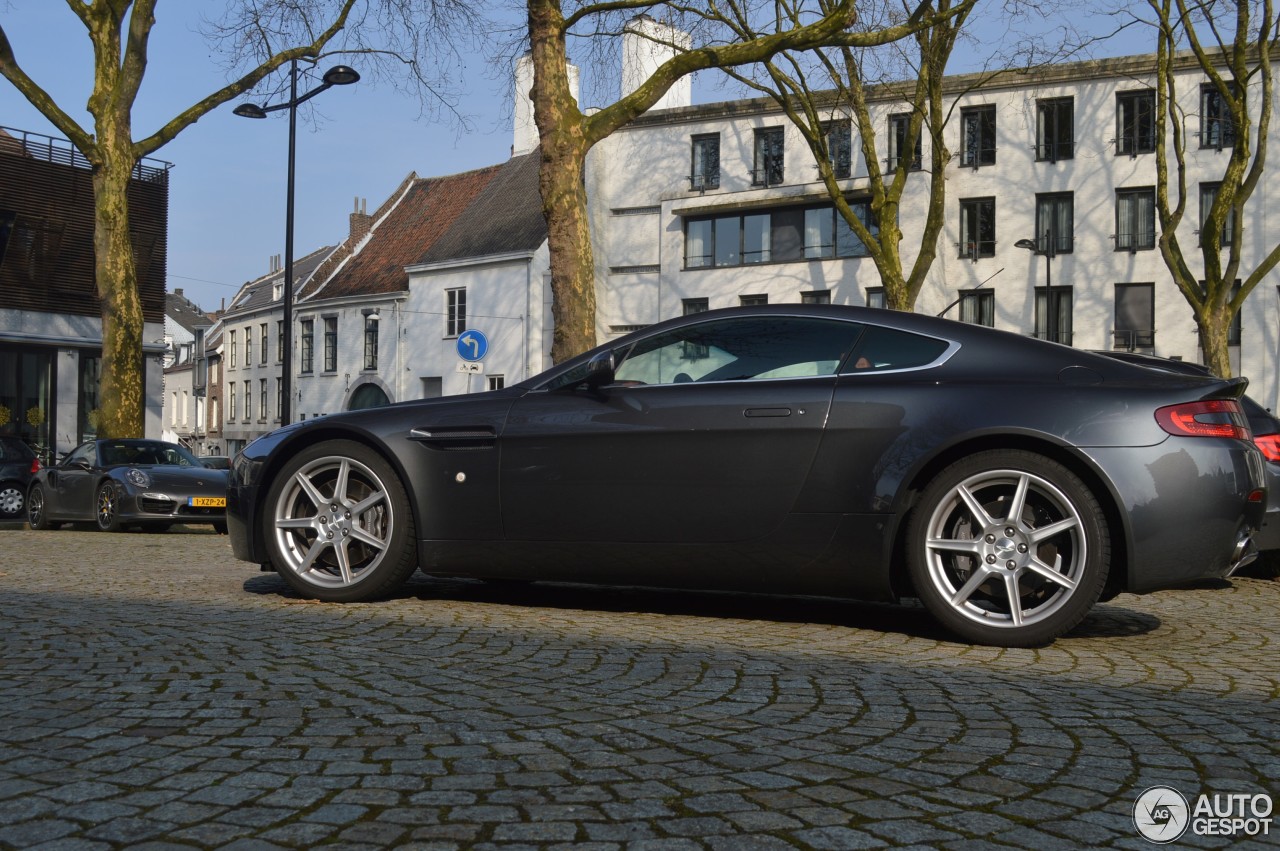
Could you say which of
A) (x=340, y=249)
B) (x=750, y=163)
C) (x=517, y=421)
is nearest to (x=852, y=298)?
(x=750, y=163)

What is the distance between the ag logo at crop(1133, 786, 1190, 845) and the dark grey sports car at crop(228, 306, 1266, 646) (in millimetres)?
2275

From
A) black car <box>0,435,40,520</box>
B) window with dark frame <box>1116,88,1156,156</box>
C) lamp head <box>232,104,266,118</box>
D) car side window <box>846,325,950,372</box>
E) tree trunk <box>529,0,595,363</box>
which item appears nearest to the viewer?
car side window <box>846,325,950,372</box>

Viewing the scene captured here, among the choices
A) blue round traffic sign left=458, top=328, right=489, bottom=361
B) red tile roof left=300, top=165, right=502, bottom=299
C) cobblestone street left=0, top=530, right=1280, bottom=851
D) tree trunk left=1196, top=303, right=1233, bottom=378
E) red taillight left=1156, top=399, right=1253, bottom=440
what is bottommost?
cobblestone street left=0, top=530, right=1280, bottom=851

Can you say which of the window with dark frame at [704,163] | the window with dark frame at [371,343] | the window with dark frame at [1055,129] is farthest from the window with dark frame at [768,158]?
the window with dark frame at [371,343]

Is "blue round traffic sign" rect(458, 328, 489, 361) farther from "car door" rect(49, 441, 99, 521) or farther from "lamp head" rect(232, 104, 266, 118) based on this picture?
"lamp head" rect(232, 104, 266, 118)

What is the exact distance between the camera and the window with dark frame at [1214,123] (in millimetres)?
39094

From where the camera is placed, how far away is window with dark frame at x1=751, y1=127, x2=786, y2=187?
46.3m

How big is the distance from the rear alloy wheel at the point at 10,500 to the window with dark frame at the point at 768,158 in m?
31.1

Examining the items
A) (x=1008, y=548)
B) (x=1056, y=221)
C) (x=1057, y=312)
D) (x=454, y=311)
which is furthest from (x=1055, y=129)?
(x=1008, y=548)

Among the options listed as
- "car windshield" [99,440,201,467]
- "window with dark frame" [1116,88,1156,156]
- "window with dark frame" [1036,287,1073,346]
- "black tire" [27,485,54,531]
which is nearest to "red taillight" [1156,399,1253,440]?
"car windshield" [99,440,201,467]

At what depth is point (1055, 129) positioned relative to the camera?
4191 cm

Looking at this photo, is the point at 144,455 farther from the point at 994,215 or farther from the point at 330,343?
the point at 330,343

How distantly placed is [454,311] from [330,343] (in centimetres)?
A: 702

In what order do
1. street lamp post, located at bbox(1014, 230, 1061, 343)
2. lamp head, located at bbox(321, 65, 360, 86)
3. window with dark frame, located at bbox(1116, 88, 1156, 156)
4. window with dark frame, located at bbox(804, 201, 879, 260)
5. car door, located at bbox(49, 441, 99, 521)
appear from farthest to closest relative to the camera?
window with dark frame, located at bbox(804, 201, 879, 260) < window with dark frame, located at bbox(1116, 88, 1156, 156) < street lamp post, located at bbox(1014, 230, 1061, 343) < lamp head, located at bbox(321, 65, 360, 86) < car door, located at bbox(49, 441, 99, 521)
